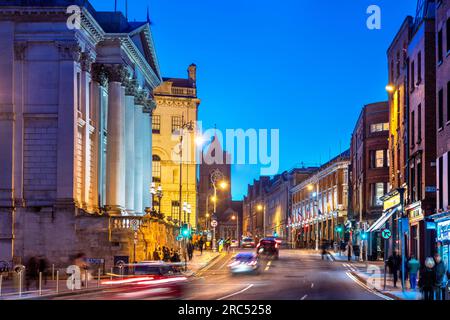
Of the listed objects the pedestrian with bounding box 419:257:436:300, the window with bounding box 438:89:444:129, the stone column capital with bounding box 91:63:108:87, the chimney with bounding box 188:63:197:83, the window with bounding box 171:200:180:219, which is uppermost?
the chimney with bounding box 188:63:197:83

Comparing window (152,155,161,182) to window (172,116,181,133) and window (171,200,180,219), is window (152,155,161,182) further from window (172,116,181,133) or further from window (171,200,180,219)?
window (172,116,181,133)

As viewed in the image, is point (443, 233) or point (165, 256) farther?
point (165, 256)

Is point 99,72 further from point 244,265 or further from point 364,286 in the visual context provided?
point 364,286

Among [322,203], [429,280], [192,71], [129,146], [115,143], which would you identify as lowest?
[429,280]

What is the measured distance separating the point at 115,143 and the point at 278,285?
87.9 feet

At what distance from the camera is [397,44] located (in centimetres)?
6306

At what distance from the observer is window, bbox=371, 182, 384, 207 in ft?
270

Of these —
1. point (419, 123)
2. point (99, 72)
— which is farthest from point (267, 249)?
point (419, 123)

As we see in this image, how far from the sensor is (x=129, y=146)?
2778 inches

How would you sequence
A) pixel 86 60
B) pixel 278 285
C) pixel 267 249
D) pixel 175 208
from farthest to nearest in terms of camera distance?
pixel 175 208, pixel 267 249, pixel 86 60, pixel 278 285

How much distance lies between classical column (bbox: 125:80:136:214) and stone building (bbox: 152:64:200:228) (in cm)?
3665

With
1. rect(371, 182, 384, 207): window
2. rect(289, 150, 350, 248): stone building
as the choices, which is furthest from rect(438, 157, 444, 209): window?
rect(289, 150, 350, 248): stone building
